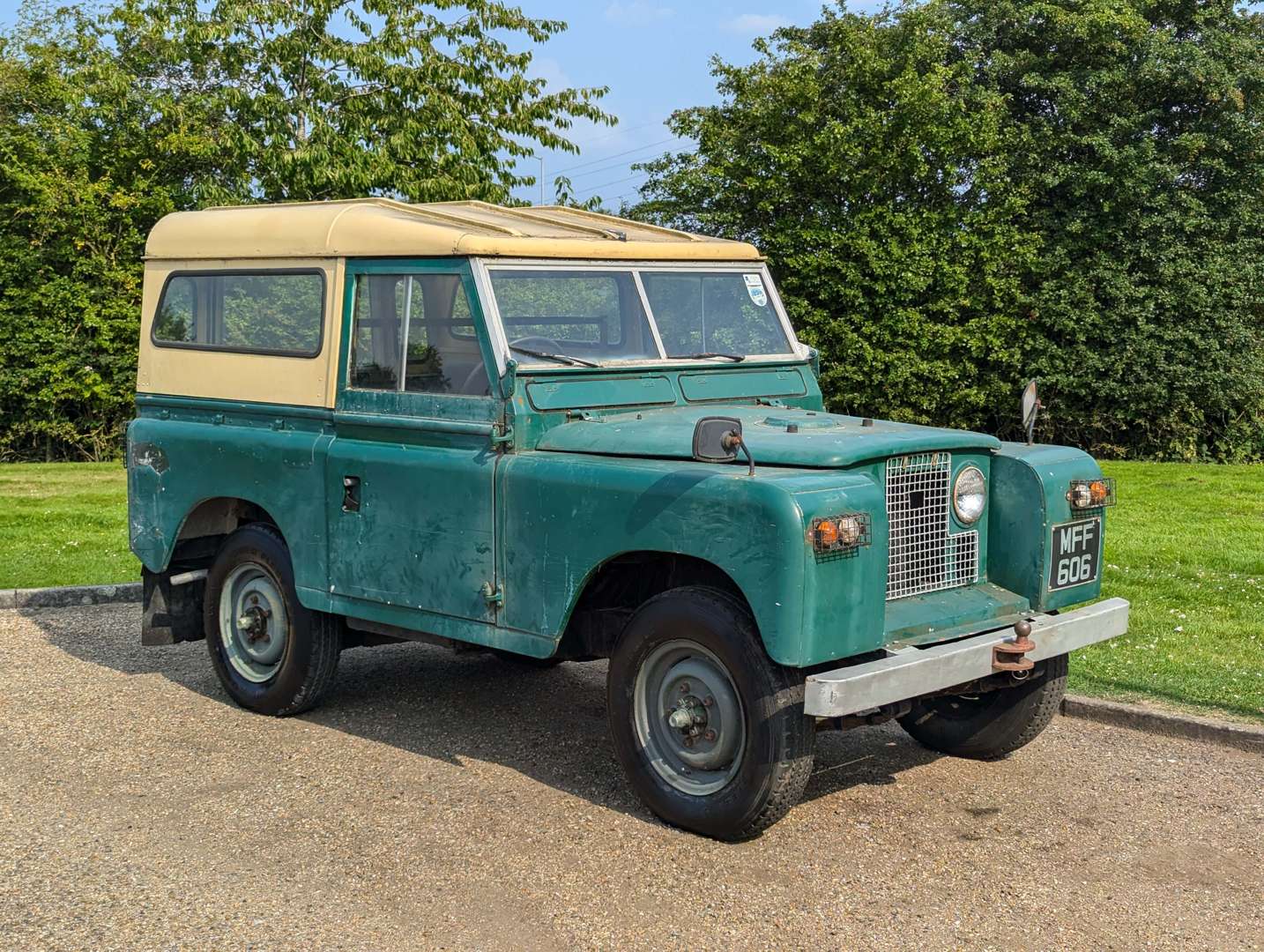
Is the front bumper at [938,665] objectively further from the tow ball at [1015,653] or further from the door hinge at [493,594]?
the door hinge at [493,594]

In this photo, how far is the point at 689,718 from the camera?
520cm

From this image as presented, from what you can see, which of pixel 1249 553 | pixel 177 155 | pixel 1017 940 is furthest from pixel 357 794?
pixel 177 155

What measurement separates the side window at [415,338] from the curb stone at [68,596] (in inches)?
172

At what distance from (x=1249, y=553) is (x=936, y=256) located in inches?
596

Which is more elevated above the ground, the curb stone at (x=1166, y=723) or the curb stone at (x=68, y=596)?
the curb stone at (x=1166, y=723)

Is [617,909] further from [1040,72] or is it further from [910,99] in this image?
Result: [1040,72]

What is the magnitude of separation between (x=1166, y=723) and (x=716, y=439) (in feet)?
9.94

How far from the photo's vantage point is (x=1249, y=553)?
1131 centimetres

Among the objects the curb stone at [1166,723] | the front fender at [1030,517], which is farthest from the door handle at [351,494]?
the curb stone at [1166,723]

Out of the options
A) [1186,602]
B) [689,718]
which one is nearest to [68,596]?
[689,718]

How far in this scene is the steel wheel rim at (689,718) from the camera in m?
5.11

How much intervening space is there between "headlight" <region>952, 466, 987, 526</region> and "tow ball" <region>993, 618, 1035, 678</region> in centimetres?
54

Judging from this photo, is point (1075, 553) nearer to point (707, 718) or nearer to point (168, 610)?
A: point (707, 718)

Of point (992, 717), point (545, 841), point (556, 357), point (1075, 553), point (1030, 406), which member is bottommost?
point (545, 841)
